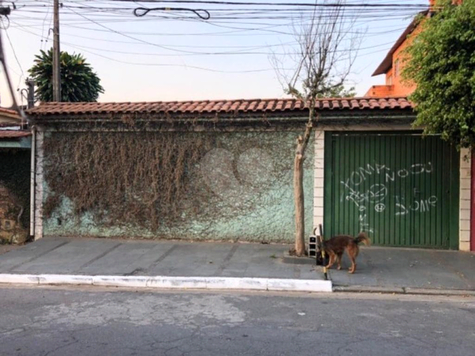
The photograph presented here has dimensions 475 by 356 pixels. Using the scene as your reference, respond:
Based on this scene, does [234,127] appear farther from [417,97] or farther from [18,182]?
[18,182]

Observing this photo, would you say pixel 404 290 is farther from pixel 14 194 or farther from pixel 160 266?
pixel 14 194

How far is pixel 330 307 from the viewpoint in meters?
5.59

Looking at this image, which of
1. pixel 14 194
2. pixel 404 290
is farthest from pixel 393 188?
pixel 14 194

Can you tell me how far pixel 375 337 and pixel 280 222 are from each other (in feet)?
16.5

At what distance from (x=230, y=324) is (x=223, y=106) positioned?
18.9 feet

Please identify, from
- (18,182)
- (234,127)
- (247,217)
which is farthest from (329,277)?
(18,182)

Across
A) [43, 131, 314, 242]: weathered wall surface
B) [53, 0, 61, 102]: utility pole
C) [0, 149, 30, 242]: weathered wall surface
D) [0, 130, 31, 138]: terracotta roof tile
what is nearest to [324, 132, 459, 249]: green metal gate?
[43, 131, 314, 242]: weathered wall surface

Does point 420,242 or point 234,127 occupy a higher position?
point 234,127

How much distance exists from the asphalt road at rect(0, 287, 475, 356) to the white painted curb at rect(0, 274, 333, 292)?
0.28m

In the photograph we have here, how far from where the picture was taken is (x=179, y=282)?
6.73 meters

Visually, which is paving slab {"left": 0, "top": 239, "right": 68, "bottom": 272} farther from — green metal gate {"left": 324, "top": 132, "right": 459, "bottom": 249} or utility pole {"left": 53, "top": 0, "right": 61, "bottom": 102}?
utility pole {"left": 53, "top": 0, "right": 61, "bottom": 102}

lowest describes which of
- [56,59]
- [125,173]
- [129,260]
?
[129,260]

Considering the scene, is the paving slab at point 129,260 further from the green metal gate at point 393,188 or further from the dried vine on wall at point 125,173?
the green metal gate at point 393,188

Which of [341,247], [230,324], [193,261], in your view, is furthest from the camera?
[193,261]
